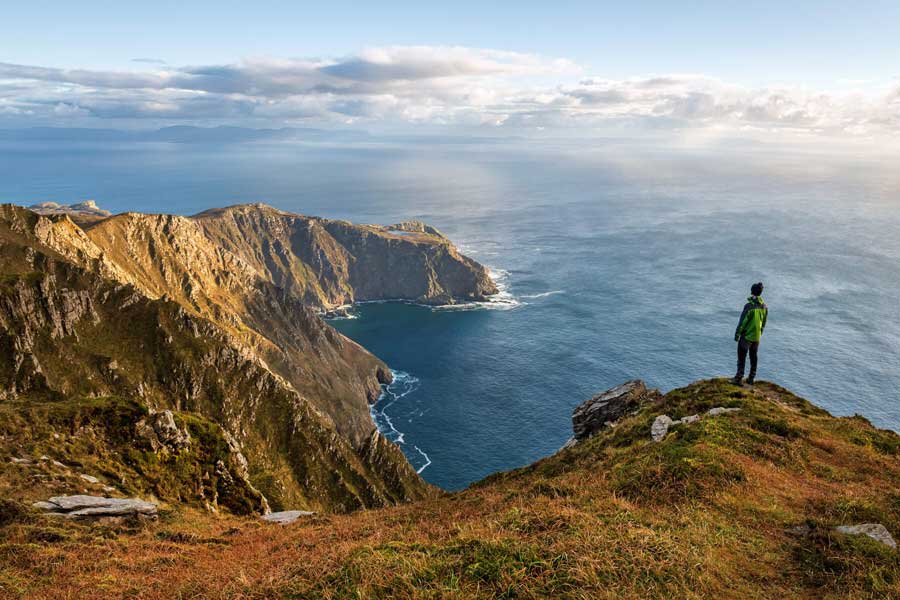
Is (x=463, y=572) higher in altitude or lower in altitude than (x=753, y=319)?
lower

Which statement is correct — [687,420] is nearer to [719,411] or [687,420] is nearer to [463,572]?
[719,411]

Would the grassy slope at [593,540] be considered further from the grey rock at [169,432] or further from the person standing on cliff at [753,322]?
the grey rock at [169,432]

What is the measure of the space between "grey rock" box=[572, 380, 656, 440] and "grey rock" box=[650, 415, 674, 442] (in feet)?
25.9

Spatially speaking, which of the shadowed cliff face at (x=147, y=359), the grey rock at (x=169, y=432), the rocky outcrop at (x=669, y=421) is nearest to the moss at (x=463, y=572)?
the rocky outcrop at (x=669, y=421)

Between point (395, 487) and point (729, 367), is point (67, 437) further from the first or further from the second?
point (729, 367)

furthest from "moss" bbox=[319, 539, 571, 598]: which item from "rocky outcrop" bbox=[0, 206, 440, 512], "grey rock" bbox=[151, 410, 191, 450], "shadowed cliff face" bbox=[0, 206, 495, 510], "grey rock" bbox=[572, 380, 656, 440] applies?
"shadowed cliff face" bbox=[0, 206, 495, 510]

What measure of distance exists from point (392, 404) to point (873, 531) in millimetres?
153374

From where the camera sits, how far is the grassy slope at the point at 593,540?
10.6m

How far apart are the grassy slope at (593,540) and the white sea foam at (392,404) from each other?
354ft

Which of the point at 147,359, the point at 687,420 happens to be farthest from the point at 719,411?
the point at 147,359

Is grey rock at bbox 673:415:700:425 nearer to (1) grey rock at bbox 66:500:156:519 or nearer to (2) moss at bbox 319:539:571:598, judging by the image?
(2) moss at bbox 319:539:571:598

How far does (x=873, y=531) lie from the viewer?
12906 millimetres

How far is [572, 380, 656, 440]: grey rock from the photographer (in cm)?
3381

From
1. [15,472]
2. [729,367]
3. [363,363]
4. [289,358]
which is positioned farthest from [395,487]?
[729,367]
